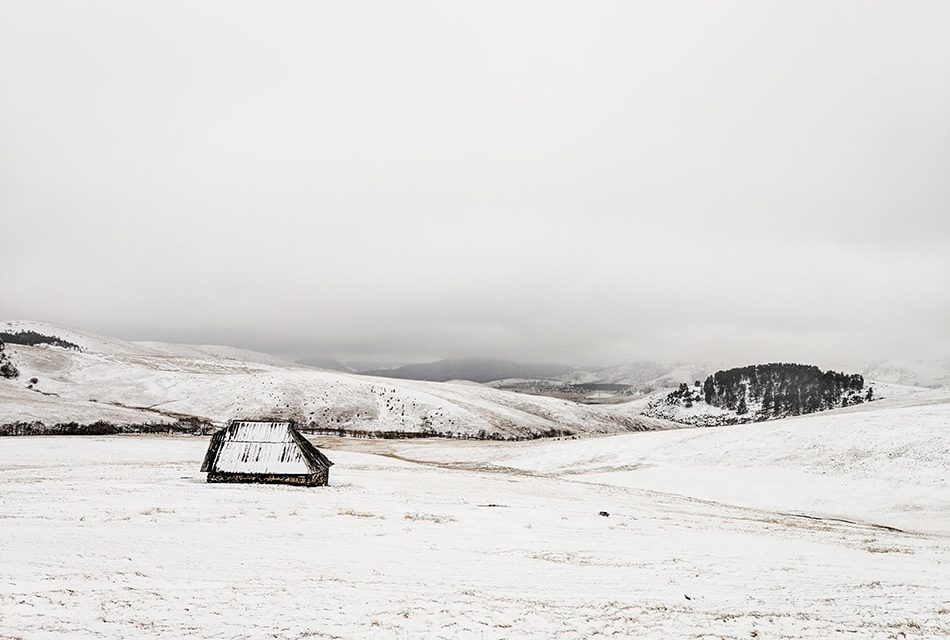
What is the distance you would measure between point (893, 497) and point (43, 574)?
2042 inches

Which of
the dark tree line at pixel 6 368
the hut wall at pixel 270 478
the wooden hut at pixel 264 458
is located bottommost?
the hut wall at pixel 270 478

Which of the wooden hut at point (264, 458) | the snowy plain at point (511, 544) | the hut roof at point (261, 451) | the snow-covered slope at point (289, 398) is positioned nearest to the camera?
the snowy plain at point (511, 544)

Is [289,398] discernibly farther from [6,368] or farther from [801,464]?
[801,464]

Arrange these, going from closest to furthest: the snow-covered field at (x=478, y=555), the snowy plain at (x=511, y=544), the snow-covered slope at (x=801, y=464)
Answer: the snow-covered field at (x=478, y=555) → the snowy plain at (x=511, y=544) → the snow-covered slope at (x=801, y=464)

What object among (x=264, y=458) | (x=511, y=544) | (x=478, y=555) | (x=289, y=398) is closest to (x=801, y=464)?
(x=511, y=544)

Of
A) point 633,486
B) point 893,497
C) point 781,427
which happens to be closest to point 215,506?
point 633,486

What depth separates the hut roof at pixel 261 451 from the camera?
43000mm

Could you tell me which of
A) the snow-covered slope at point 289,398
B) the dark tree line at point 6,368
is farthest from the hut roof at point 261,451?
the dark tree line at point 6,368

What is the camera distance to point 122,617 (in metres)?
11.9

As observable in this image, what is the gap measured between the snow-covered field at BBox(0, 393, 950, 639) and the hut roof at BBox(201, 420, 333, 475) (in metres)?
2.52

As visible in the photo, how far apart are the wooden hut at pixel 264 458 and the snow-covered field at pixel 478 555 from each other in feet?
6.85

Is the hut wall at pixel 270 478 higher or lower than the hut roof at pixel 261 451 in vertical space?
lower

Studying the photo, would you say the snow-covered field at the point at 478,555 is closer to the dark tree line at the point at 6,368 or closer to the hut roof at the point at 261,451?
the hut roof at the point at 261,451

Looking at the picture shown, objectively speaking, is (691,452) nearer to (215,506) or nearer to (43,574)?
(215,506)
